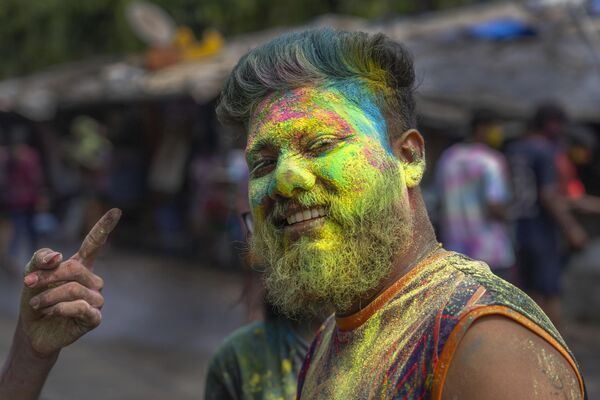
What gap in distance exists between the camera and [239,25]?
20.8m

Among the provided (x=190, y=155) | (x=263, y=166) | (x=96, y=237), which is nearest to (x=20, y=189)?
(x=190, y=155)

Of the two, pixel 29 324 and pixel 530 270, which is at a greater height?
pixel 29 324

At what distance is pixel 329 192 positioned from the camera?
2000 millimetres

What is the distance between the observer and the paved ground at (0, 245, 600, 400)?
7645 millimetres

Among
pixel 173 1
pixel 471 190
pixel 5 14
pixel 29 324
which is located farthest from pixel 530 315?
pixel 5 14

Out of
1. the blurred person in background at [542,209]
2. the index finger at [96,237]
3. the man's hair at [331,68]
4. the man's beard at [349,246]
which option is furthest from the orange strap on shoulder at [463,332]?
the blurred person in background at [542,209]

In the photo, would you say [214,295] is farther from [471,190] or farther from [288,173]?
[288,173]

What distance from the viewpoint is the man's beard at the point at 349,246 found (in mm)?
1987

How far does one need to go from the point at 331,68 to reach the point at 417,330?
569 millimetres

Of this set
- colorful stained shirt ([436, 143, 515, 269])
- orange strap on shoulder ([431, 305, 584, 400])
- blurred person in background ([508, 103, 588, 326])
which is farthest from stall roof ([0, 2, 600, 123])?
orange strap on shoulder ([431, 305, 584, 400])

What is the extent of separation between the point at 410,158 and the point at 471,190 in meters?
5.09

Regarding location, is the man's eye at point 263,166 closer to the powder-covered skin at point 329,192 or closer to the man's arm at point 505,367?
the powder-covered skin at point 329,192

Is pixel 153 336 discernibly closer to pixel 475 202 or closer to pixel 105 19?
pixel 475 202

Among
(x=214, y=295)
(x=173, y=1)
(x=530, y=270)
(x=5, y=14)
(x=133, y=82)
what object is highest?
(x=5, y=14)
